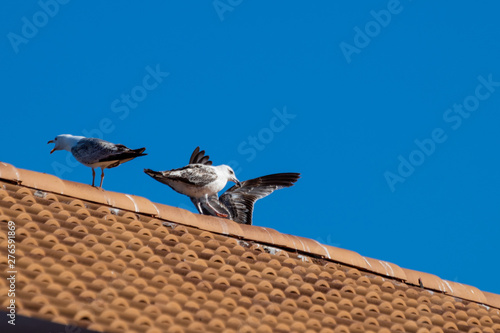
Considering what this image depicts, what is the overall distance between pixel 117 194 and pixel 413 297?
3.31 m

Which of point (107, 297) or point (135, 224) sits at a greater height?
point (135, 224)

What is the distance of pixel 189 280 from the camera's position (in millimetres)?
7777

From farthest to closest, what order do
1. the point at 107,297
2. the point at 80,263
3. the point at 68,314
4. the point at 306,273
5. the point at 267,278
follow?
the point at 306,273
the point at 267,278
the point at 80,263
the point at 107,297
the point at 68,314

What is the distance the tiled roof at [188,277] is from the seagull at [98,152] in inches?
27.0

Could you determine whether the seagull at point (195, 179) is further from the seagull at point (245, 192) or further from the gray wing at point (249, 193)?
the gray wing at point (249, 193)

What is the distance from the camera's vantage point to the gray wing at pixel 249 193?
12.6 meters

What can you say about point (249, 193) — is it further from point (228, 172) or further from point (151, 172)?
point (151, 172)

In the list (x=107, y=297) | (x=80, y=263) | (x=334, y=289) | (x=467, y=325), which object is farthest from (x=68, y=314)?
(x=467, y=325)

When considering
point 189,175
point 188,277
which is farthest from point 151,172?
point 188,277

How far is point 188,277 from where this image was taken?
25.7 ft

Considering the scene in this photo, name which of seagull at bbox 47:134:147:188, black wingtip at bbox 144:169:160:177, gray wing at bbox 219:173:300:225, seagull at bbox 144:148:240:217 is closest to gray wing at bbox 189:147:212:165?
gray wing at bbox 219:173:300:225

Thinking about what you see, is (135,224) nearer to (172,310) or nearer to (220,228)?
(220,228)

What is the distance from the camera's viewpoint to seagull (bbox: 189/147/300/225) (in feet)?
41.0

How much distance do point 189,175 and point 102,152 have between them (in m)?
1.48
